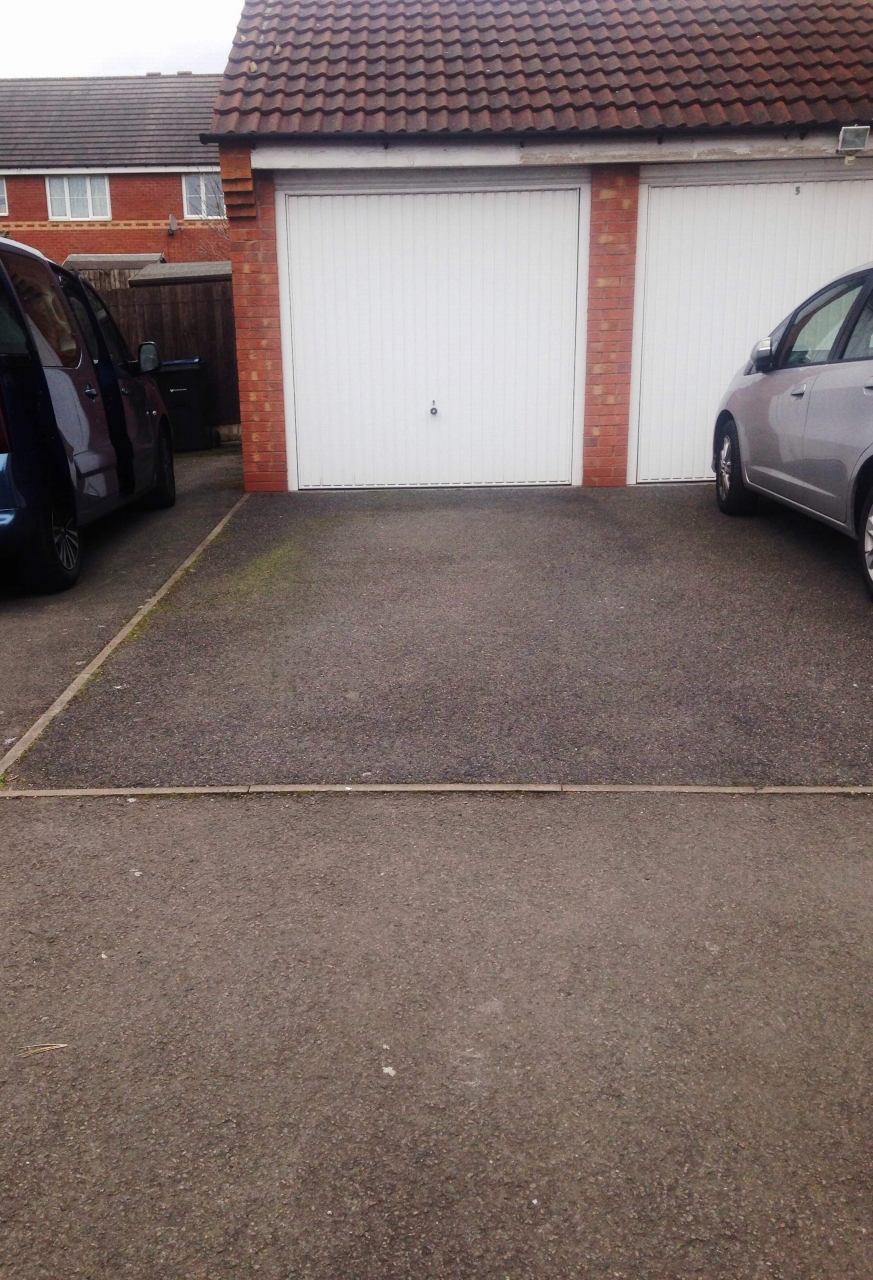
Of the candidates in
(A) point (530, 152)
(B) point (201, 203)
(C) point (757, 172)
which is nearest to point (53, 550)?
(A) point (530, 152)

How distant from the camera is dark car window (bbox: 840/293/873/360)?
6.67 metres

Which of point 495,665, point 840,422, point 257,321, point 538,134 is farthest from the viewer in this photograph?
point 257,321

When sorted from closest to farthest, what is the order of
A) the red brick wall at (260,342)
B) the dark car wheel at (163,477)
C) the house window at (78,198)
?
the dark car wheel at (163,477) < the red brick wall at (260,342) < the house window at (78,198)

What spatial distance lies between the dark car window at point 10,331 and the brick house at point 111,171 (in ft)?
97.2

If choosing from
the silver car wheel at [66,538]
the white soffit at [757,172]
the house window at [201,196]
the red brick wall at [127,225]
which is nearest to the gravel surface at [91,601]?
the silver car wheel at [66,538]

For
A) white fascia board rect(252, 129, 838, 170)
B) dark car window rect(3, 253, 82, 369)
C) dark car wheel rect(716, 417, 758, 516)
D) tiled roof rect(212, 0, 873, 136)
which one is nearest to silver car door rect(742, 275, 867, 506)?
dark car wheel rect(716, 417, 758, 516)

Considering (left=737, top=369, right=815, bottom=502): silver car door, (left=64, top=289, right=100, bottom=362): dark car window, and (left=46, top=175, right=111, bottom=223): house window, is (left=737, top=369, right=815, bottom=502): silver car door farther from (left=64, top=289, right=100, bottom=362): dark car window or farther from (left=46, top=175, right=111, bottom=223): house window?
(left=46, top=175, right=111, bottom=223): house window

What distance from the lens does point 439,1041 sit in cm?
275

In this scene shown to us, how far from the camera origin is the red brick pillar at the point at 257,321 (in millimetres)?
10344

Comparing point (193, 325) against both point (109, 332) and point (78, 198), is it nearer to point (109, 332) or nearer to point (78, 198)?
point (109, 332)

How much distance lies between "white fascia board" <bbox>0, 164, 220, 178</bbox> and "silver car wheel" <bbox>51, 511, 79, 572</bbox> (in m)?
29.7

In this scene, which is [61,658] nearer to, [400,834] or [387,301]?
[400,834]

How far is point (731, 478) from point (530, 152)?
11.5 ft

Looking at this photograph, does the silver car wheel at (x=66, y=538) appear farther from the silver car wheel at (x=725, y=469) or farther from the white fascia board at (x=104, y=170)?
the white fascia board at (x=104, y=170)
